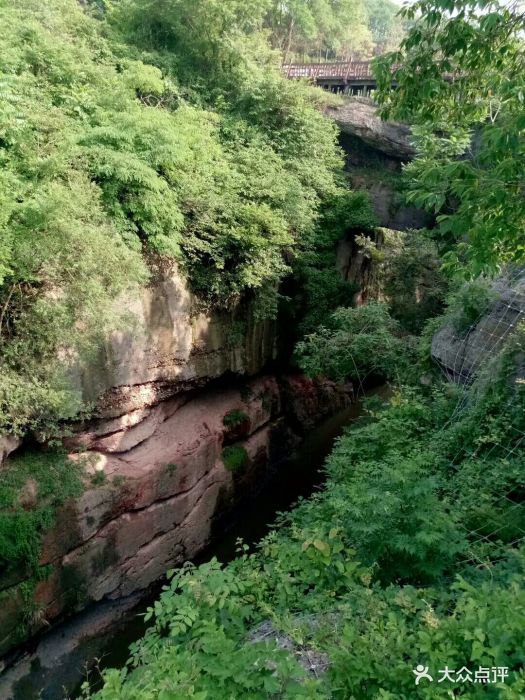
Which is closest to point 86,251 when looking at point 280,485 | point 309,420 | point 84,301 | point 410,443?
point 84,301

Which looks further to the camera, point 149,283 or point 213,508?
point 213,508

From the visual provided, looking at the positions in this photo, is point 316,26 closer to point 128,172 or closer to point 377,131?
point 377,131

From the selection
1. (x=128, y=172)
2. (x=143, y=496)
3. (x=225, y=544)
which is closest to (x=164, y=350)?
(x=143, y=496)

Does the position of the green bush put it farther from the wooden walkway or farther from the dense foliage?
the wooden walkway

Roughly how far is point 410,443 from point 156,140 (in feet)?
23.4

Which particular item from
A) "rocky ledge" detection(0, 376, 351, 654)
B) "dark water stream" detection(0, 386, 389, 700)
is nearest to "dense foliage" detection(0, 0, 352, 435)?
"rocky ledge" detection(0, 376, 351, 654)

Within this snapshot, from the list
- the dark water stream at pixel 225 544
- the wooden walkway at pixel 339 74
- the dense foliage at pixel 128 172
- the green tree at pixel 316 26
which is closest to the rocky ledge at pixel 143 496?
the dark water stream at pixel 225 544

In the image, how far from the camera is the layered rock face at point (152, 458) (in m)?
8.05

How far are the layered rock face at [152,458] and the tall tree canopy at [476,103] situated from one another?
20.8ft

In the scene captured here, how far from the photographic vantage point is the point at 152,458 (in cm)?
981

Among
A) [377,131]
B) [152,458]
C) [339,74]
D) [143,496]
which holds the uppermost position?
[339,74]

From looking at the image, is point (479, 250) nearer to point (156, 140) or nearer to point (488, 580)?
point (488, 580)

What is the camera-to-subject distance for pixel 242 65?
1455cm

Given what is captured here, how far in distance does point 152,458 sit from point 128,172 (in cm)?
546
